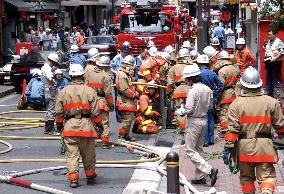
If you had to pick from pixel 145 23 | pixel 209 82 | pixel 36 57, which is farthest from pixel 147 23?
pixel 209 82

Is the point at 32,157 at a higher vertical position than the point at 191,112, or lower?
lower

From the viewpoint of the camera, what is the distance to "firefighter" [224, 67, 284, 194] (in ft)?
32.7

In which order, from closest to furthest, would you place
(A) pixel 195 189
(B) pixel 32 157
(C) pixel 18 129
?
(A) pixel 195 189
(B) pixel 32 157
(C) pixel 18 129

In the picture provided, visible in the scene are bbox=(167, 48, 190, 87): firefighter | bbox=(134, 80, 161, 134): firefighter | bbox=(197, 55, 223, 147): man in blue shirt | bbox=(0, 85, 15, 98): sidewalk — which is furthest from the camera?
bbox=(0, 85, 15, 98): sidewalk

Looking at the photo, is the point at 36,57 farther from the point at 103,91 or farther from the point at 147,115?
the point at 103,91

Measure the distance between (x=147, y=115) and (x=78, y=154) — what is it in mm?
6493

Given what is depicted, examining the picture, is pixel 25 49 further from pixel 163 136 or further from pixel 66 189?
pixel 66 189

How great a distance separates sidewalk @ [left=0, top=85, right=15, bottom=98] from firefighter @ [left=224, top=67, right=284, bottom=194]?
785 inches

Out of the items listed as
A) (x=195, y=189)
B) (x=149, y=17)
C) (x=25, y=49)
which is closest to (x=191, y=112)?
(x=195, y=189)

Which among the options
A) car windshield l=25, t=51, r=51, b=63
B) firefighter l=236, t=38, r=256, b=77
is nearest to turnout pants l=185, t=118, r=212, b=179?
firefighter l=236, t=38, r=256, b=77

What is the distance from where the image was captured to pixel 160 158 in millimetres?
14594

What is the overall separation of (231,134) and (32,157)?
20.9 ft

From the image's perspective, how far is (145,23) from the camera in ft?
112

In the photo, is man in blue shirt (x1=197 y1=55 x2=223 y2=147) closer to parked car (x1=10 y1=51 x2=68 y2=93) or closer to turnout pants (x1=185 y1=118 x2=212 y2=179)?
turnout pants (x1=185 y1=118 x2=212 y2=179)
